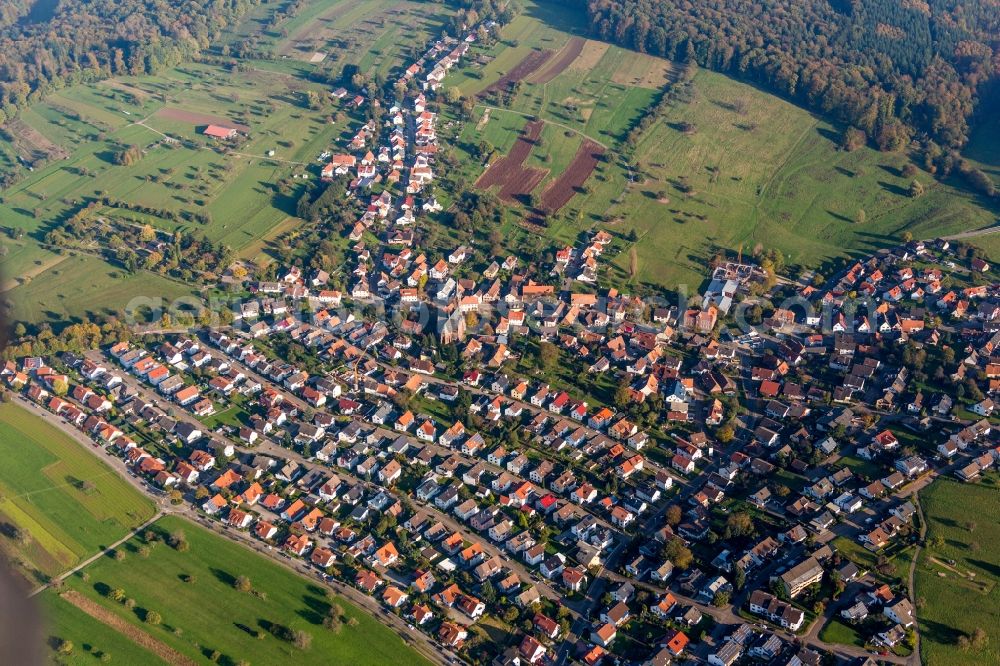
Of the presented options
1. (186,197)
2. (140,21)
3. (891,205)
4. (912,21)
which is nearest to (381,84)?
(186,197)

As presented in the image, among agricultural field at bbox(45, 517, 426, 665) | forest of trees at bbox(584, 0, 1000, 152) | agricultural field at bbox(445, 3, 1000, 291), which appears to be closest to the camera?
agricultural field at bbox(45, 517, 426, 665)

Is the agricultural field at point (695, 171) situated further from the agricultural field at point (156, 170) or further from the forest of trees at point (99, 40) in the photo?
the forest of trees at point (99, 40)

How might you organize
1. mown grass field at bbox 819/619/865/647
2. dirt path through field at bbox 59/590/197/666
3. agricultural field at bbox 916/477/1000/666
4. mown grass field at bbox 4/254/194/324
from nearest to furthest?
agricultural field at bbox 916/477/1000/666 → mown grass field at bbox 819/619/865/647 → dirt path through field at bbox 59/590/197/666 → mown grass field at bbox 4/254/194/324

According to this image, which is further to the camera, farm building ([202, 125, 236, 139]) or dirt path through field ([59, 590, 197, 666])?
farm building ([202, 125, 236, 139])

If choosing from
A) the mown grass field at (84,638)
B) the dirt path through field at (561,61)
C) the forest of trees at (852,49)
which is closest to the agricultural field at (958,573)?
the mown grass field at (84,638)

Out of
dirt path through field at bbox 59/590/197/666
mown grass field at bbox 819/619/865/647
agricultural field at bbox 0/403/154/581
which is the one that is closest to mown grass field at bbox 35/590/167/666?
dirt path through field at bbox 59/590/197/666

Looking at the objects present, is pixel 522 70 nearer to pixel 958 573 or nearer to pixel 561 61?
pixel 561 61

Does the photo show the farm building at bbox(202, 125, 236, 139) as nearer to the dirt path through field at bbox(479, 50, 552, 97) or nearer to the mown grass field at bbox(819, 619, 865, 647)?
the dirt path through field at bbox(479, 50, 552, 97)

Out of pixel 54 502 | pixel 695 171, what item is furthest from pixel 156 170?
pixel 695 171
